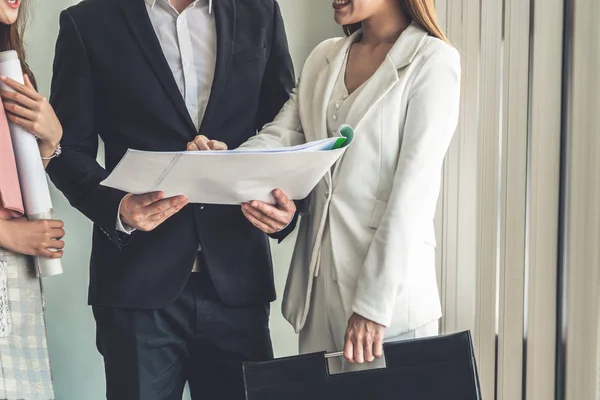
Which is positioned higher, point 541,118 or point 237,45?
point 237,45

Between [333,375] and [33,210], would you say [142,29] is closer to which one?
[33,210]

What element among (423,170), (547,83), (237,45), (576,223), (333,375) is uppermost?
(237,45)

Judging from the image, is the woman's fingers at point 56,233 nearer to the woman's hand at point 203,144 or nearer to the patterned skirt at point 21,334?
the patterned skirt at point 21,334

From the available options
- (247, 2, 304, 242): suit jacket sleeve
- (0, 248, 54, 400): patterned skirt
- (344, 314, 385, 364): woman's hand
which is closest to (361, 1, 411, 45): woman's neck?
(247, 2, 304, 242): suit jacket sleeve

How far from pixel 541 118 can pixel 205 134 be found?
2.17 feet

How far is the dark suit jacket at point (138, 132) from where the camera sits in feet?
4.66

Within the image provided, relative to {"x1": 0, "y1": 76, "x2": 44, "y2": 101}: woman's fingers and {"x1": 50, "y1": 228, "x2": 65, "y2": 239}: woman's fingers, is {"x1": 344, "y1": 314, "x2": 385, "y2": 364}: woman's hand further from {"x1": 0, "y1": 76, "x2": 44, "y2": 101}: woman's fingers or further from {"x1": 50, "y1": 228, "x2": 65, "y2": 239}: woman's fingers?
{"x1": 0, "y1": 76, "x2": 44, "y2": 101}: woman's fingers

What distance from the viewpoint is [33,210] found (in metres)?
1.27

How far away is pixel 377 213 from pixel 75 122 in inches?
25.2

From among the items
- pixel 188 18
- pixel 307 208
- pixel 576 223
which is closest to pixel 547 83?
pixel 576 223

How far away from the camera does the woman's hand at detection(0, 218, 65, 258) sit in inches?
48.0

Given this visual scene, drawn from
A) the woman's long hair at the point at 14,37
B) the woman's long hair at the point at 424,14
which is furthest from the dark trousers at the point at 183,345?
the woman's long hair at the point at 424,14

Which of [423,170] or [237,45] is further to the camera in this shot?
[237,45]

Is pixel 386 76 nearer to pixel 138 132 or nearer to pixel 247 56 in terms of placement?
pixel 247 56
